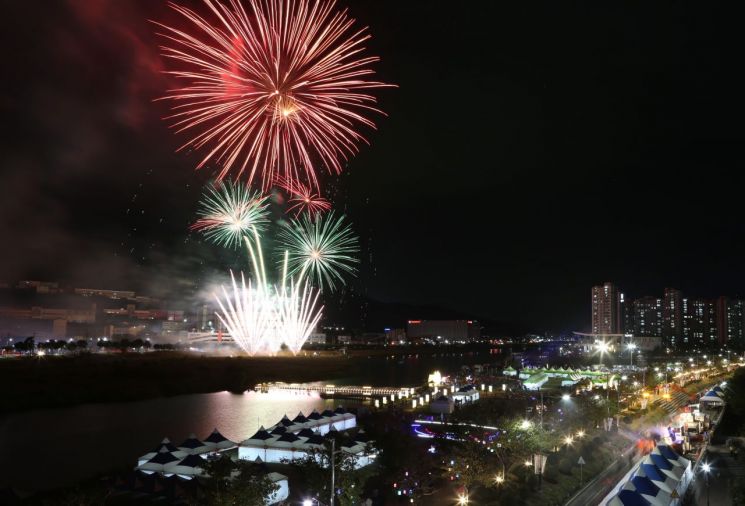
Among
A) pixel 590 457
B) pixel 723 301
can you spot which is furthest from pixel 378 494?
pixel 723 301

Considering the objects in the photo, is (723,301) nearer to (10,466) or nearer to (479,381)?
(479,381)

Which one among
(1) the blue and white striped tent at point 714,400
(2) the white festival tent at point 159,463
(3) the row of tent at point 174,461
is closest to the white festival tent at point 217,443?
(3) the row of tent at point 174,461

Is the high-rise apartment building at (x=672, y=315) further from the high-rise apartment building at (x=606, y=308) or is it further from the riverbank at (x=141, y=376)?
the riverbank at (x=141, y=376)

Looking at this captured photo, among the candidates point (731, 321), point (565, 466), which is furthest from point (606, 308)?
point (565, 466)

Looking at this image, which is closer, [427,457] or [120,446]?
[427,457]

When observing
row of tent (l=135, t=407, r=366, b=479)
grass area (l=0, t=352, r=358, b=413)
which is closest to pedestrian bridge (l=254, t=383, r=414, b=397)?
grass area (l=0, t=352, r=358, b=413)

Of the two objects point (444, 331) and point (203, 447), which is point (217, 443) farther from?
point (444, 331)
